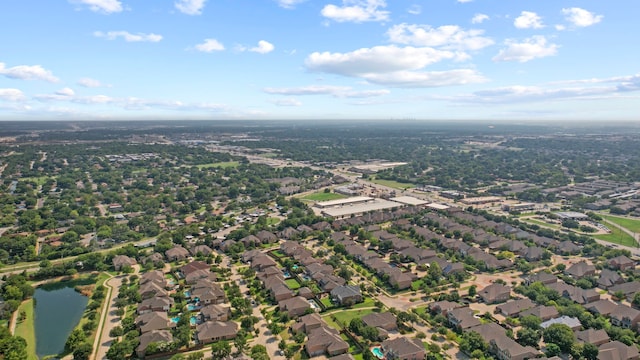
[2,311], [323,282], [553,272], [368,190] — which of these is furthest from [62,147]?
[553,272]

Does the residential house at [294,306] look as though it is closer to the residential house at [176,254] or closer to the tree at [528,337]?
the tree at [528,337]

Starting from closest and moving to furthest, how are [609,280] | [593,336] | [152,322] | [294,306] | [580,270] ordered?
1. [593,336]
2. [152,322]
3. [294,306]
4. [609,280]
5. [580,270]

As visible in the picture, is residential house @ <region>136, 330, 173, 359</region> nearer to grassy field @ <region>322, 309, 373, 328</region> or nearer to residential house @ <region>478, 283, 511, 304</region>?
grassy field @ <region>322, 309, 373, 328</region>

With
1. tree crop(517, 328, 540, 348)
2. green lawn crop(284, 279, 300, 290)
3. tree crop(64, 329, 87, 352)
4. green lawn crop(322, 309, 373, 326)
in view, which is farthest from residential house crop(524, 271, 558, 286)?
tree crop(64, 329, 87, 352)

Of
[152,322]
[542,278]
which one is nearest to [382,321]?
[152,322]

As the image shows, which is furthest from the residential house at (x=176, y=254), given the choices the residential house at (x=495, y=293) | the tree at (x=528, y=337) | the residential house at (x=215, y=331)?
the tree at (x=528, y=337)

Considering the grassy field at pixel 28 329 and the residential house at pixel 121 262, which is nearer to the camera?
the grassy field at pixel 28 329

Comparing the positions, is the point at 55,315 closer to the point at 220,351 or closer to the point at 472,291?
the point at 220,351
